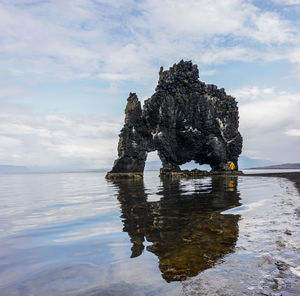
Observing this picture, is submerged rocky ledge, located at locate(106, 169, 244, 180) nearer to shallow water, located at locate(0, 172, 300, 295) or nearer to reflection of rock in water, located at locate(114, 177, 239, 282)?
reflection of rock in water, located at locate(114, 177, 239, 282)

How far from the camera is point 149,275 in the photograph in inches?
173

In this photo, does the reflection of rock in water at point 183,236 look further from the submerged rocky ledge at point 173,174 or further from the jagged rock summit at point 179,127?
the jagged rock summit at point 179,127

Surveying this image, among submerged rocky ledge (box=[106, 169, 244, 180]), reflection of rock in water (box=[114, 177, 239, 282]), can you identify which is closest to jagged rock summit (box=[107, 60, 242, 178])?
submerged rocky ledge (box=[106, 169, 244, 180])

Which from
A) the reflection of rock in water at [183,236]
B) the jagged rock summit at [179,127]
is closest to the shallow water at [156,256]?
the reflection of rock in water at [183,236]

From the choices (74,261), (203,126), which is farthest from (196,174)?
(74,261)

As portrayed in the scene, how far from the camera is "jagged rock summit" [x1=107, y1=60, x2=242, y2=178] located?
62.3 m

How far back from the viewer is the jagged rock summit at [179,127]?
6234 cm

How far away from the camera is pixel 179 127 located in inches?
2499

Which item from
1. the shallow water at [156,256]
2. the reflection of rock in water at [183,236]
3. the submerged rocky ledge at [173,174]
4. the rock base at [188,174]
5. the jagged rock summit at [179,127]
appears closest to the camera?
the shallow water at [156,256]

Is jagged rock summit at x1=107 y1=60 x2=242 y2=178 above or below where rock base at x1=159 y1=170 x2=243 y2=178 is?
above

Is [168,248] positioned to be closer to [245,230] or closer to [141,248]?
[141,248]

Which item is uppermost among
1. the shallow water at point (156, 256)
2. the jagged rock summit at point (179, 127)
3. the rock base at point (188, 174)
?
the jagged rock summit at point (179, 127)

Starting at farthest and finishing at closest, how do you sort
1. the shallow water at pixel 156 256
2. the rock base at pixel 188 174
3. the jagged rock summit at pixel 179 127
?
the jagged rock summit at pixel 179 127 → the rock base at pixel 188 174 → the shallow water at pixel 156 256

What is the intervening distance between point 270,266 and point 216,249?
55.4 inches
